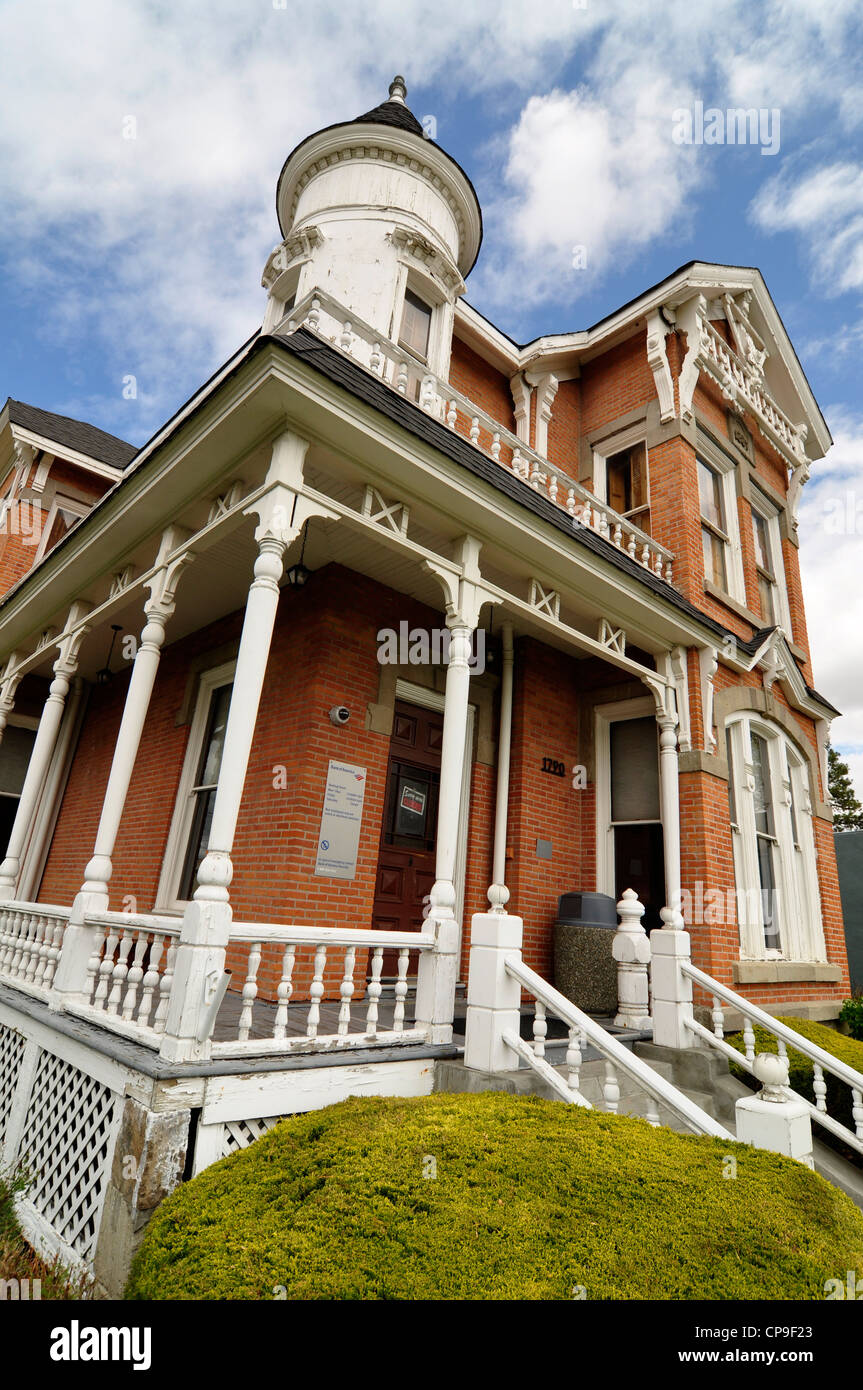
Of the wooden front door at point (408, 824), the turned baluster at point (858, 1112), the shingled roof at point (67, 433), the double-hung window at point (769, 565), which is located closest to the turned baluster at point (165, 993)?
the wooden front door at point (408, 824)

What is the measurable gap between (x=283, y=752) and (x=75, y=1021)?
2858mm

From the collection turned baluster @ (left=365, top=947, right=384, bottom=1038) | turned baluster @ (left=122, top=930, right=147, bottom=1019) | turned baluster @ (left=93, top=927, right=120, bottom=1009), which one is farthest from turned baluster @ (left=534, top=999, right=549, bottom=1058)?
turned baluster @ (left=93, top=927, right=120, bottom=1009)

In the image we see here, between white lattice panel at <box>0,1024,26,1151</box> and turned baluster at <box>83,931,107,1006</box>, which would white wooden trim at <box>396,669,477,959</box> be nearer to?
turned baluster at <box>83,931,107,1006</box>

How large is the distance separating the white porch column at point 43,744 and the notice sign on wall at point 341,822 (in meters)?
3.17

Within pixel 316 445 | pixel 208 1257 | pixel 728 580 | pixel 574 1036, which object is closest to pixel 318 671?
pixel 316 445

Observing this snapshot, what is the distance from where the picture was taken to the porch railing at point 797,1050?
17.5ft

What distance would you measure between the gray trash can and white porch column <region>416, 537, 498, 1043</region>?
8.58ft

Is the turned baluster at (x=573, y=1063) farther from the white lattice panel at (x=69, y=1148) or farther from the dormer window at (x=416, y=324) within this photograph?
the dormer window at (x=416, y=324)

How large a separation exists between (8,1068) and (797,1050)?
21.2 ft

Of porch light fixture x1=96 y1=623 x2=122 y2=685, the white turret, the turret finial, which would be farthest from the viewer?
the turret finial

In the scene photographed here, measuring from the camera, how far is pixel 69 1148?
4.28 meters

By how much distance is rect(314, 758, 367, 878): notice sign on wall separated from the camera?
21.7ft
